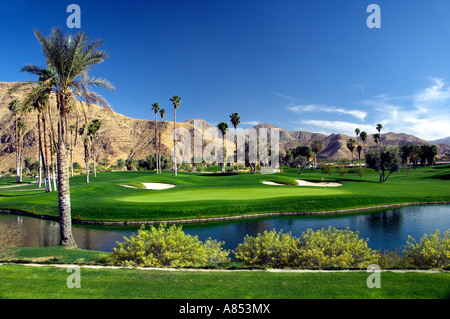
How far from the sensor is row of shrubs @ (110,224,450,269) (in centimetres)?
1175

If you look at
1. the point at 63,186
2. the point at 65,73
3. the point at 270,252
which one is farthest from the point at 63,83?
the point at 270,252

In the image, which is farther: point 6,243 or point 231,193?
point 231,193

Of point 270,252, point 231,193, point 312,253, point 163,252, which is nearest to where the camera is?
point 312,253

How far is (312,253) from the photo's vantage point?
38.4 ft

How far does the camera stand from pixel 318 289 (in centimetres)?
812

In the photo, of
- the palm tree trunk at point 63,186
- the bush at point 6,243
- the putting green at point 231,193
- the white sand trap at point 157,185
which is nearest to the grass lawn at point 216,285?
the bush at point 6,243

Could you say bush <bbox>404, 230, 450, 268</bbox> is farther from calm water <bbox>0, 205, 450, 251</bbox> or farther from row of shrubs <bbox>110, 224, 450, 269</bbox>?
calm water <bbox>0, 205, 450, 251</bbox>

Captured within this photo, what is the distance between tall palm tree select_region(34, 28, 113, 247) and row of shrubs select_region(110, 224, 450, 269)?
6492mm

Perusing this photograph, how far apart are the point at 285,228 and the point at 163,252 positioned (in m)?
14.4

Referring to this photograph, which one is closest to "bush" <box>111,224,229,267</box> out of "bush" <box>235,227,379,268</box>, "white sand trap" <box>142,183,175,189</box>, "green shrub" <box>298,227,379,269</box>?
"bush" <box>235,227,379,268</box>

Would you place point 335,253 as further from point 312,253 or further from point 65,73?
point 65,73
